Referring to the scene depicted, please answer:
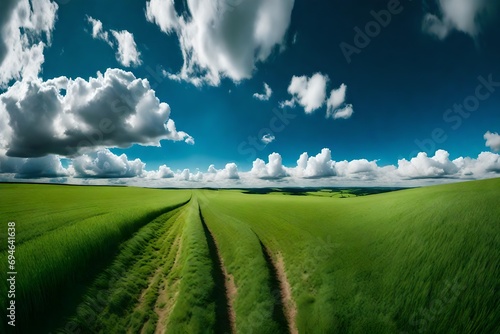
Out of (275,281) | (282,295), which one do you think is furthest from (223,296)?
(275,281)

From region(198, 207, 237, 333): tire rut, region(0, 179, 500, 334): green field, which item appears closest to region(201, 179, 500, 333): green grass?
region(0, 179, 500, 334): green field

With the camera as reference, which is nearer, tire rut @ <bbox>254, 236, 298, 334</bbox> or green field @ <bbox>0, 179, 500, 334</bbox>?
green field @ <bbox>0, 179, 500, 334</bbox>

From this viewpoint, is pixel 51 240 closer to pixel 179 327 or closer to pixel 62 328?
pixel 62 328

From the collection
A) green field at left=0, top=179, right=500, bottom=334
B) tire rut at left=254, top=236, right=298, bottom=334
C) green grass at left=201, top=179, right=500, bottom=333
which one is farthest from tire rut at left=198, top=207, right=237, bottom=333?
tire rut at left=254, top=236, right=298, bottom=334

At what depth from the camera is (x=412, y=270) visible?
45.0 feet

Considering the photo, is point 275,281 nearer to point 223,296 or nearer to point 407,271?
point 223,296

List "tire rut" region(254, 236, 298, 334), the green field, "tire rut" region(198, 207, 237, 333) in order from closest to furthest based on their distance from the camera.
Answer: the green field
"tire rut" region(198, 207, 237, 333)
"tire rut" region(254, 236, 298, 334)

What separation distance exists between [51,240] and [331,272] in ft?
65.9

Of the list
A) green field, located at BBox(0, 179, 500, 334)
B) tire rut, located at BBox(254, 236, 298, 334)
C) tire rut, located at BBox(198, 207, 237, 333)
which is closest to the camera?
green field, located at BBox(0, 179, 500, 334)

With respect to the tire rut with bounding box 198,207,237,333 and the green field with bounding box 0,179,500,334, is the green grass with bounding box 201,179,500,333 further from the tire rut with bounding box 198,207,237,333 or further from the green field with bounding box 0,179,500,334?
the tire rut with bounding box 198,207,237,333

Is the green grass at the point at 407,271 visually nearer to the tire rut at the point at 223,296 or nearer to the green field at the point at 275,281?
the green field at the point at 275,281

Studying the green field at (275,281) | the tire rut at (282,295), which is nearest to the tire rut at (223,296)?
the green field at (275,281)

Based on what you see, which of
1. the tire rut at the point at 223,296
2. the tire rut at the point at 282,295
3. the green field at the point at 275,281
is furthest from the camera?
the tire rut at the point at 282,295

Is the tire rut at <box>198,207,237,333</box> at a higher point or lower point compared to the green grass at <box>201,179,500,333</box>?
lower
